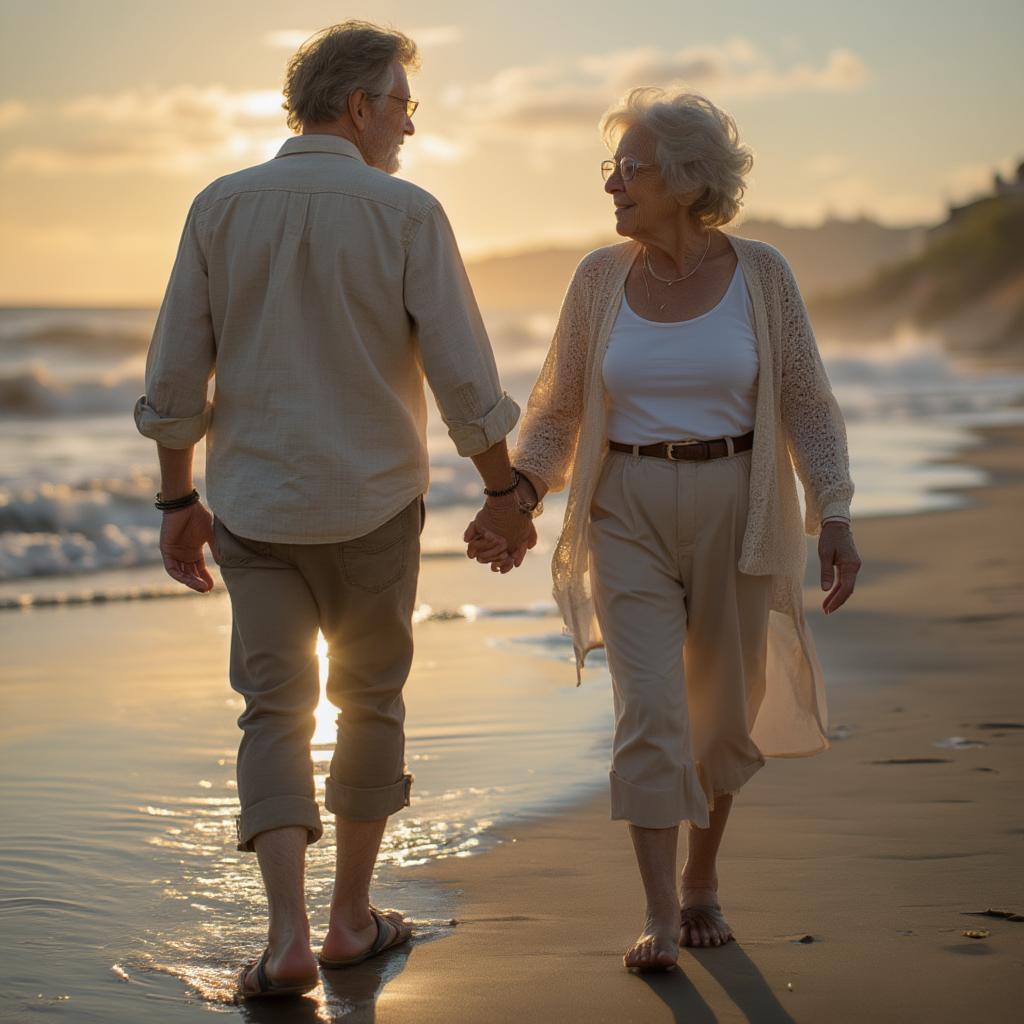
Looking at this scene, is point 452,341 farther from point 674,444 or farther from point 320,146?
point 674,444

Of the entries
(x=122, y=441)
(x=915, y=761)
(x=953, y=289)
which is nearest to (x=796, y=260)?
(x=953, y=289)

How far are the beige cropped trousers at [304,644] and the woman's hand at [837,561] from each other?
36.3 inches

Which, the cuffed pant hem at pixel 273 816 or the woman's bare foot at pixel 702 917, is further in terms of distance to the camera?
the woman's bare foot at pixel 702 917

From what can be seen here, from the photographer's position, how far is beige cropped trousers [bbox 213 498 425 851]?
3.31 meters

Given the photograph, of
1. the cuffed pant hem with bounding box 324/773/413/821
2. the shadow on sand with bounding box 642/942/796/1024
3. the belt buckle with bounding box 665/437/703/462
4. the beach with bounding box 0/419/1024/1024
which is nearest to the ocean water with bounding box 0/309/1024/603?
the beach with bounding box 0/419/1024/1024

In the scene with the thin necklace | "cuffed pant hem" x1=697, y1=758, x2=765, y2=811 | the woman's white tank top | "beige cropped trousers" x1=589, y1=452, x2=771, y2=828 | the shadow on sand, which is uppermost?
the thin necklace

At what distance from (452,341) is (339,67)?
0.63 meters

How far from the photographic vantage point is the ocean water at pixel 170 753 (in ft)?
11.3

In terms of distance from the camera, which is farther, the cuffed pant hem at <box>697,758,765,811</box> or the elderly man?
the cuffed pant hem at <box>697,758,765,811</box>

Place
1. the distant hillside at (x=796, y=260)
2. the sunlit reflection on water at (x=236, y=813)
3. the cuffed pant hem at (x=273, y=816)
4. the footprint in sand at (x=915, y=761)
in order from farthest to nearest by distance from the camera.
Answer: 1. the distant hillside at (x=796, y=260)
2. the footprint in sand at (x=915, y=761)
3. the sunlit reflection on water at (x=236, y=813)
4. the cuffed pant hem at (x=273, y=816)

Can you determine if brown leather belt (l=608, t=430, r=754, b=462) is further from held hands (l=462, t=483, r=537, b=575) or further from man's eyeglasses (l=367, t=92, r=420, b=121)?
man's eyeglasses (l=367, t=92, r=420, b=121)

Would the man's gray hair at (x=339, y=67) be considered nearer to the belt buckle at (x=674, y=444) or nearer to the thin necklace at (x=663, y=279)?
the thin necklace at (x=663, y=279)

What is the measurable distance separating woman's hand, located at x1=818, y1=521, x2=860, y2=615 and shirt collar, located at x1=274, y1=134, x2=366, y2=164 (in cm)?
133

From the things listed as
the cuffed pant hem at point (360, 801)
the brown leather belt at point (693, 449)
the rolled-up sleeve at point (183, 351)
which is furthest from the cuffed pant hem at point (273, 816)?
the brown leather belt at point (693, 449)
